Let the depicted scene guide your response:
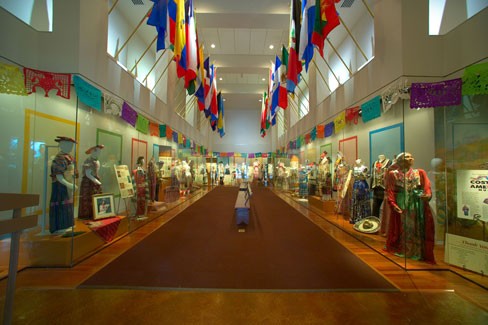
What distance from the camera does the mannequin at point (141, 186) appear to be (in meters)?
5.24

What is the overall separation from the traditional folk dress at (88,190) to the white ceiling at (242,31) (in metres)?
5.65

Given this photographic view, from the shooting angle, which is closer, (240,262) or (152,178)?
(240,262)

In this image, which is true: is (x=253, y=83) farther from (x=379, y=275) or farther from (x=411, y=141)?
(x=379, y=275)

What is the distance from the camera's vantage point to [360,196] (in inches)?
200

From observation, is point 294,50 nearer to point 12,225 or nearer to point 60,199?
point 60,199

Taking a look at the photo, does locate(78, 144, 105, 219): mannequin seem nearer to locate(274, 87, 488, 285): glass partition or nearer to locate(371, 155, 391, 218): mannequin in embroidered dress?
locate(274, 87, 488, 285): glass partition

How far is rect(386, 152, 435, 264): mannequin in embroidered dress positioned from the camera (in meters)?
3.07

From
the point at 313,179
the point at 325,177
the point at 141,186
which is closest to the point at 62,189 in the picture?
the point at 141,186

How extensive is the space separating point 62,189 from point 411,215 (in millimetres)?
4775

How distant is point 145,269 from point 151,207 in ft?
11.9

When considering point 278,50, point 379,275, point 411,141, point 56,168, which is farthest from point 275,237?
point 278,50

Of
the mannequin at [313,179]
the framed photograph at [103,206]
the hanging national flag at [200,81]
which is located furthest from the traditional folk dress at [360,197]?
the hanging national flag at [200,81]

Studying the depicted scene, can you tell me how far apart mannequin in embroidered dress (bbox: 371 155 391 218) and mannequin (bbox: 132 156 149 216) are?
4.94 m

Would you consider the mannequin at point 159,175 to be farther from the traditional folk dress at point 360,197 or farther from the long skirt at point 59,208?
the traditional folk dress at point 360,197
